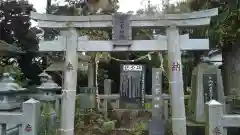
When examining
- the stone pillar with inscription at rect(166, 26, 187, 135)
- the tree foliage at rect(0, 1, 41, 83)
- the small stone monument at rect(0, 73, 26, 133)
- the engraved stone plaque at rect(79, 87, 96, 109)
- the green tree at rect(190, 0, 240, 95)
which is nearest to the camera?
the small stone monument at rect(0, 73, 26, 133)

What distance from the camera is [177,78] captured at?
6344 mm

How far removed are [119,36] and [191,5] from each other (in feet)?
23.1

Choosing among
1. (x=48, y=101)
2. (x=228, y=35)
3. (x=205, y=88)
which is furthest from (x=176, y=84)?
(x=228, y=35)

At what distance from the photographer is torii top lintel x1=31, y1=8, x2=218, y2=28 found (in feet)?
21.2

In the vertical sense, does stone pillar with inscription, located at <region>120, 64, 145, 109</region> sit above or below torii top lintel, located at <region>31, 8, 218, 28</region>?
below

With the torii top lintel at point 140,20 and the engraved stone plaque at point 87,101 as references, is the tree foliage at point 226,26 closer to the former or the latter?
the torii top lintel at point 140,20

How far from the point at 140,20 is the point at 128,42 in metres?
0.62

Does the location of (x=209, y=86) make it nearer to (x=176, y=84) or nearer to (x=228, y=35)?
(x=176, y=84)

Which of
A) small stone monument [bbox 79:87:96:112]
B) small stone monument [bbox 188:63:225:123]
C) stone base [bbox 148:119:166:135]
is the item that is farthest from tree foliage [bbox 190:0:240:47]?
small stone monument [bbox 79:87:96:112]

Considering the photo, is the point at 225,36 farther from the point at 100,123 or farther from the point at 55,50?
the point at 55,50

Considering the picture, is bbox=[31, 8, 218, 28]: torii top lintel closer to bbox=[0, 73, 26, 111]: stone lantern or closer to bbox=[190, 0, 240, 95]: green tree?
bbox=[0, 73, 26, 111]: stone lantern

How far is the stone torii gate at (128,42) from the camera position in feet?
20.8

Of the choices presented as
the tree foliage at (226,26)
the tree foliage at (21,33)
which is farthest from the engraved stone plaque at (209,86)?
the tree foliage at (21,33)

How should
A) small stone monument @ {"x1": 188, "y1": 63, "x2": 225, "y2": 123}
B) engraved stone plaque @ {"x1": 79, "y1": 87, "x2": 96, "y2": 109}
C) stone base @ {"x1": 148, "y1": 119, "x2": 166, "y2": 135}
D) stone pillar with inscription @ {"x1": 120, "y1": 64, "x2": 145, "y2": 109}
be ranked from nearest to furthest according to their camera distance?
stone base @ {"x1": 148, "y1": 119, "x2": 166, "y2": 135}
small stone monument @ {"x1": 188, "y1": 63, "x2": 225, "y2": 123}
stone pillar with inscription @ {"x1": 120, "y1": 64, "x2": 145, "y2": 109}
engraved stone plaque @ {"x1": 79, "y1": 87, "x2": 96, "y2": 109}
